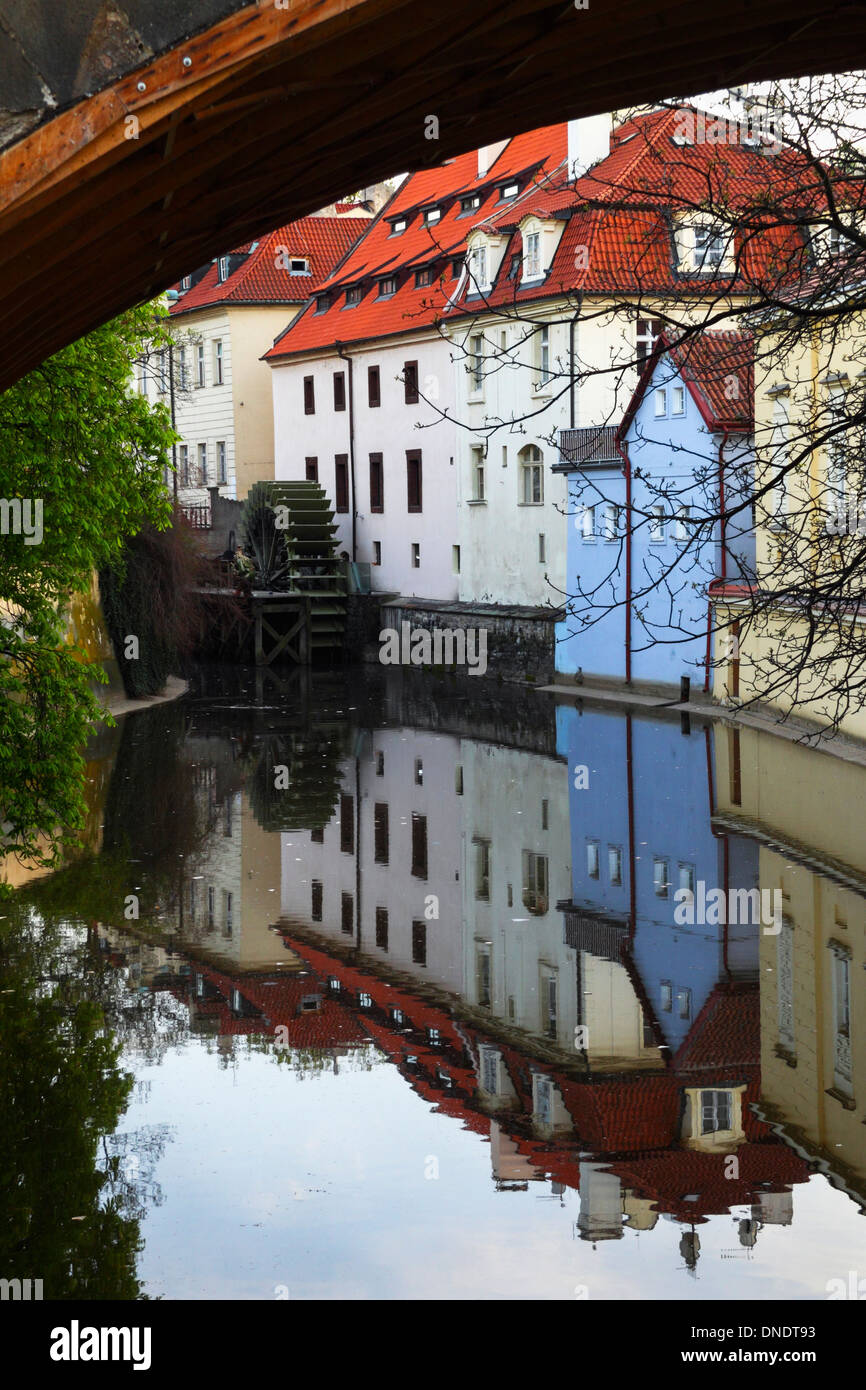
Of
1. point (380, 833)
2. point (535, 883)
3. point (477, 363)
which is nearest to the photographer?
point (477, 363)

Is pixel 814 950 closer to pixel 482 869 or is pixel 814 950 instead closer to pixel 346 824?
pixel 482 869

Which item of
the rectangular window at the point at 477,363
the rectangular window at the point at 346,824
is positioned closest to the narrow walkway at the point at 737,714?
the rectangular window at the point at 346,824

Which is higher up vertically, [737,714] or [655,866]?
[737,714]

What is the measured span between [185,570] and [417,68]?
31.3 meters

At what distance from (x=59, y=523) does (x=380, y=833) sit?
21.9 ft

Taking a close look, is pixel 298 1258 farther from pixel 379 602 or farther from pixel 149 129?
pixel 379 602

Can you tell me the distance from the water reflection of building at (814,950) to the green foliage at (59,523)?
5.36m

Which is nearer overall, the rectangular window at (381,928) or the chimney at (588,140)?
the rectangular window at (381,928)

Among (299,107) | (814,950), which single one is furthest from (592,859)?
(299,107)

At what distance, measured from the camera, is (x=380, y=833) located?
1916 centimetres

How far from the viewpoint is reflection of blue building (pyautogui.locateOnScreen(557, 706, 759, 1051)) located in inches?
483

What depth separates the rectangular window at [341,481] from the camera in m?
48.9

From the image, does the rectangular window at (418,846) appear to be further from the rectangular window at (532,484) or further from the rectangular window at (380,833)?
the rectangular window at (532,484)

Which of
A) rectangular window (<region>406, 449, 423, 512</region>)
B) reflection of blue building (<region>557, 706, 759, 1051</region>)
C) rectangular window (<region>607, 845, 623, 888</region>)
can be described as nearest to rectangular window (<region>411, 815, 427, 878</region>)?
reflection of blue building (<region>557, 706, 759, 1051</region>)
